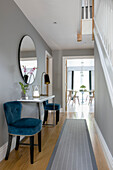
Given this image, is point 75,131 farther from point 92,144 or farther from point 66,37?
point 66,37

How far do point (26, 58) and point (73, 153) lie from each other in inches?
82.3

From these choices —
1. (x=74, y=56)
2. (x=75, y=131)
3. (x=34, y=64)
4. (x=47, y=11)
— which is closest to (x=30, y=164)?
(x=75, y=131)

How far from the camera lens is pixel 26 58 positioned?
10.4ft

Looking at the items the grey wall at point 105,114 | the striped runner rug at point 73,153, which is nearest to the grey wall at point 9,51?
the striped runner rug at point 73,153

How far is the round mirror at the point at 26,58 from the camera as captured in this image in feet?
9.54

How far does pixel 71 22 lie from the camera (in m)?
3.55

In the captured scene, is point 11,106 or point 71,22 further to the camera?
point 71,22

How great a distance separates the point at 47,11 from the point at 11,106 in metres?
2.07

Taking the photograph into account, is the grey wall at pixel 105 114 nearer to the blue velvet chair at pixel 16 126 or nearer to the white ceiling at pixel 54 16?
the blue velvet chair at pixel 16 126

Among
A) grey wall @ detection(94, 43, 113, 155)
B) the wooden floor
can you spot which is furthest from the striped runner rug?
grey wall @ detection(94, 43, 113, 155)

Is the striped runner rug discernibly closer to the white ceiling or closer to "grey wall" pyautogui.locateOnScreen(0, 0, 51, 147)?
"grey wall" pyautogui.locateOnScreen(0, 0, 51, 147)

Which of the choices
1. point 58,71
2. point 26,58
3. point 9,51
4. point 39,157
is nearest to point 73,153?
point 39,157

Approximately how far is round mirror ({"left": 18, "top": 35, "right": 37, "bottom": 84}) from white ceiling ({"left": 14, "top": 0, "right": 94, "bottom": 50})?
0.54 meters

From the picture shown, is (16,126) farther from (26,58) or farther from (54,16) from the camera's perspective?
(54,16)
